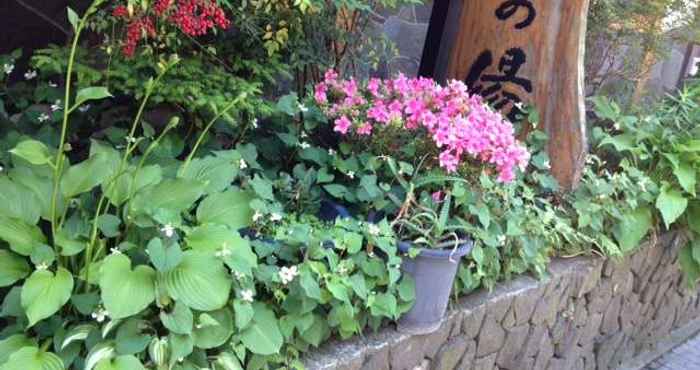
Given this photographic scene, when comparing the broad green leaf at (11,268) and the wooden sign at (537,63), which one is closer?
the broad green leaf at (11,268)

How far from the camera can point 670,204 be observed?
11.5 ft

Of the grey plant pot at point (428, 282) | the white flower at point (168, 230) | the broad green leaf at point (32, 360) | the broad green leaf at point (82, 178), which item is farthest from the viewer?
the grey plant pot at point (428, 282)

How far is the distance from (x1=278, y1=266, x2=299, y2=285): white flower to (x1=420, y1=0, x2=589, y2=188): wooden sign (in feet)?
6.09

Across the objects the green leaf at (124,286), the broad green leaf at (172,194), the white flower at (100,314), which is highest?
the broad green leaf at (172,194)

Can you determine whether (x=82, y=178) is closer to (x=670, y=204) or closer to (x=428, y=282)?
(x=428, y=282)

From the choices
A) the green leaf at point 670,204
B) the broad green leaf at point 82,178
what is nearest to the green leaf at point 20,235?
the broad green leaf at point 82,178

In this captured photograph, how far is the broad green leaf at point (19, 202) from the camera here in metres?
1.82

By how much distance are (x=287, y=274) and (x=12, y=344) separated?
0.71 metres

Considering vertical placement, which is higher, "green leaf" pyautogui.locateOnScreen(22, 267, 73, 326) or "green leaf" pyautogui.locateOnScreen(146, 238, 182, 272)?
"green leaf" pyautogui.locateOnScreen(146, 238, 182, 272)

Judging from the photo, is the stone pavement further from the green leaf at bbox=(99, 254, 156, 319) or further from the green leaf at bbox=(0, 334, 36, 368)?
the green leaf at bbox=(0, 334, 36, 368)

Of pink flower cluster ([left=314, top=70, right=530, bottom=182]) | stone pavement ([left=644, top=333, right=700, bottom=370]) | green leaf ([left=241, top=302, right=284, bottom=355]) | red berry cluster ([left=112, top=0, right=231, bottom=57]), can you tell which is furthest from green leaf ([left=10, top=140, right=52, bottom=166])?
stone pavement ([left=644, top=333, right=700, bottom=370])

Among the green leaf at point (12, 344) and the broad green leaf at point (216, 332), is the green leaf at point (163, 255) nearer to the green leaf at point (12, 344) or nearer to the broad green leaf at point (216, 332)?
the broad green leaf at point (216, 332)

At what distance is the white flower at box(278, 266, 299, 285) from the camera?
1.96m

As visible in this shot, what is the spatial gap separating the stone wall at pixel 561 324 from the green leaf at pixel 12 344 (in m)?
0.78
